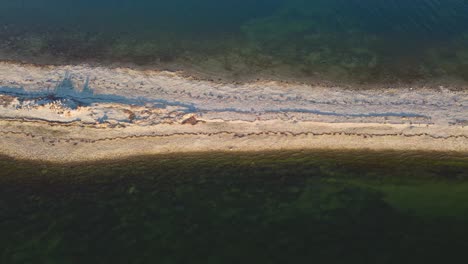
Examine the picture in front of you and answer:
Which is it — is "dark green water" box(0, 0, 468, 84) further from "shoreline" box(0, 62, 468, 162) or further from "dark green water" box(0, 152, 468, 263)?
"dark green water" box(0, 152, 468, 263)

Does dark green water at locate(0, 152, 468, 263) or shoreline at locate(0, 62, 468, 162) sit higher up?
A: shoreline at locate(0, 62, 468, 162)

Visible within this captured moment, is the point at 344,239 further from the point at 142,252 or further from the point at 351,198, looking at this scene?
the point at 142,252

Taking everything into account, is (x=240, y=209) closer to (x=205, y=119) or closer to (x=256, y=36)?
(x=205, y=119)

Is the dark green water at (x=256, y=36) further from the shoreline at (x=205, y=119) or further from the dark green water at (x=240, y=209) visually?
the dark green water at (x=240, y=209)

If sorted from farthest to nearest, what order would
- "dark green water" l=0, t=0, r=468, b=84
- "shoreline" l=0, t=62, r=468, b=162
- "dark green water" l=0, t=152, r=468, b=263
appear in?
1. "dark green water" l=0, t=0, r=468, b=84
2. "shoreline" l=0, t=62, r=468, b=162
3. "dark green water" l=0, t=152, r=468, b=263

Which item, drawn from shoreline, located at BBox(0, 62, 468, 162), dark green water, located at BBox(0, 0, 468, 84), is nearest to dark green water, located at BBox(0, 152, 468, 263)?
shoreline, located at BBox(0, 62, 468, 162)

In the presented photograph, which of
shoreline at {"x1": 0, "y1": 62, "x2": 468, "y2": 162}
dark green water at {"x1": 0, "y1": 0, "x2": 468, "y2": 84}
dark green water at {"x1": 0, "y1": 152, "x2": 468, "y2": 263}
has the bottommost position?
dark green water at {"x1": 0, "y1": 152, "x2": 468, "y2": 263}

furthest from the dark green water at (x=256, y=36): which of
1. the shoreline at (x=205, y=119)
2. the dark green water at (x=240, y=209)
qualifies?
the dark green water at (x=240, y=209)
